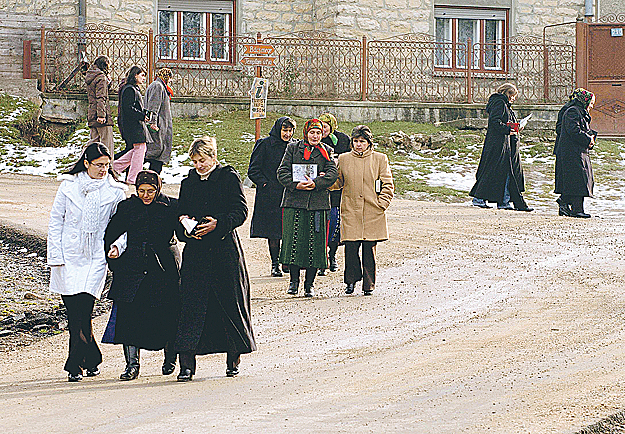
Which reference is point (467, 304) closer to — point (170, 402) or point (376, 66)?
point (170, 402)

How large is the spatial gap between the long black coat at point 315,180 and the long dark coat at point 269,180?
71 cm

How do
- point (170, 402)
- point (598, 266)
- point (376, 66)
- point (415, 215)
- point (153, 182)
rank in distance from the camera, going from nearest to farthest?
point (170, 402), point (153, 182), point (598, 266), point (415, 215), point (376, 66)

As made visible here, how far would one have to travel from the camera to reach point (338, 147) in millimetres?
10289

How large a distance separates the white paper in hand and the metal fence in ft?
46.3

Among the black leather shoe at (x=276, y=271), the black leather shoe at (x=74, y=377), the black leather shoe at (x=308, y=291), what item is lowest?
the black leather shoe at (x=74, y=377)

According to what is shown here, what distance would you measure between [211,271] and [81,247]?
863mm

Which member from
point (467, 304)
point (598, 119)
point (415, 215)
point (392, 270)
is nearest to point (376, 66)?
point (598, 119)

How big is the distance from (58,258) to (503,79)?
1776cm

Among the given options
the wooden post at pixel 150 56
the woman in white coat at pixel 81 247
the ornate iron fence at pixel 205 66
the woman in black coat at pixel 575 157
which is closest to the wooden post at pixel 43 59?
the wooden post at pixel 150 56

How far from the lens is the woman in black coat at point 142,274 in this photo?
6.41m

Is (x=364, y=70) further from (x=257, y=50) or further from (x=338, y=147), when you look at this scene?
(x=338, y=147)

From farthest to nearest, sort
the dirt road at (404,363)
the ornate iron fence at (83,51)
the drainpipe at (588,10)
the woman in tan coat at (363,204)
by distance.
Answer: the drainpipe at (588,10) → the ornate iron fence at (83,51) → the woman in tan coat at (363,204) → the dirt road at (404,363)

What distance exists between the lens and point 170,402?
5.79 m

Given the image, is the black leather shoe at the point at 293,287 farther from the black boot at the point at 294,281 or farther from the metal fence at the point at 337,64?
the metal fence at the point at 337,64
